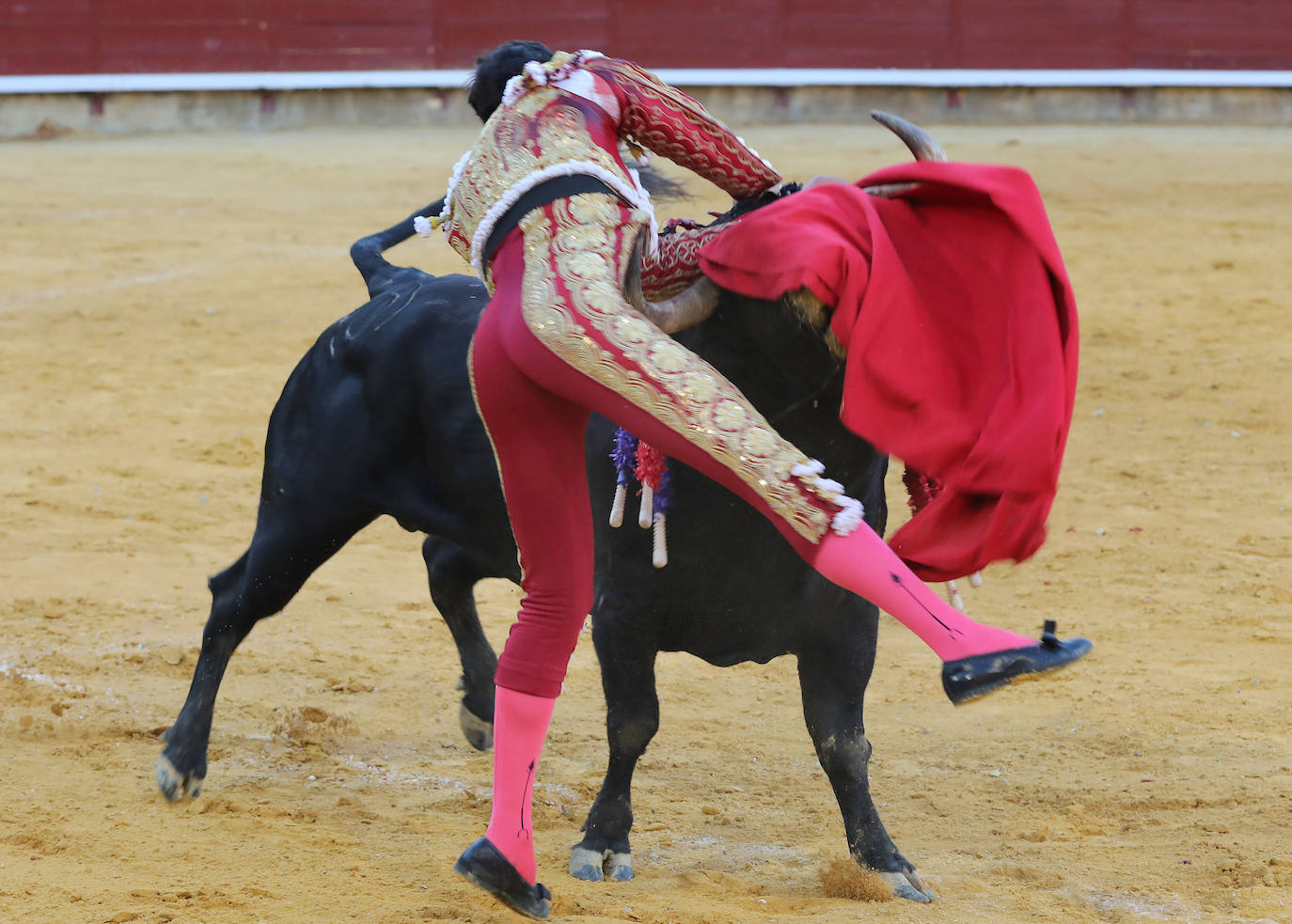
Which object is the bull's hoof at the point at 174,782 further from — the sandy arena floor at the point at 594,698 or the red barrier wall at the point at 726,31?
the red barrier wall at the point at 726,31

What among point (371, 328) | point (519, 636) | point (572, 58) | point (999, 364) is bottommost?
point (519, 636)

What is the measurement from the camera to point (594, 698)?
375 cm

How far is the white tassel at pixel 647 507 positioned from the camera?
235cm

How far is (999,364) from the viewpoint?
201 cm

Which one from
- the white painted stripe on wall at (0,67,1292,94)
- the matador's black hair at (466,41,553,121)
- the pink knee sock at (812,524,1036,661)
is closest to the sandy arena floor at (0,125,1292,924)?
the pink knee sock at (812,524,1036,661)

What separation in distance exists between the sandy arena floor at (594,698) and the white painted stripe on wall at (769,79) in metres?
5.36

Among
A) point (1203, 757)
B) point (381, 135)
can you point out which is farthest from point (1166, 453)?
point (381, 135)

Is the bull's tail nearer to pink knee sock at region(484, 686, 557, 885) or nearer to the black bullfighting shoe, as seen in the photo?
pink knee sock at region(484, 686, 557, 885)

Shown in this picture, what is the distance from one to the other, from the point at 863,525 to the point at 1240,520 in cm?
328

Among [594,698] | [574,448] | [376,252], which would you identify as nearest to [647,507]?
[574,448]

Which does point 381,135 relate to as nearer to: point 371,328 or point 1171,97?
point 1171,97

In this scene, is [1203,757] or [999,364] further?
[1203,757]

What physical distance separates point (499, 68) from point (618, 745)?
1.14 m

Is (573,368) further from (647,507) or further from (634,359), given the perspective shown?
(647,507)
